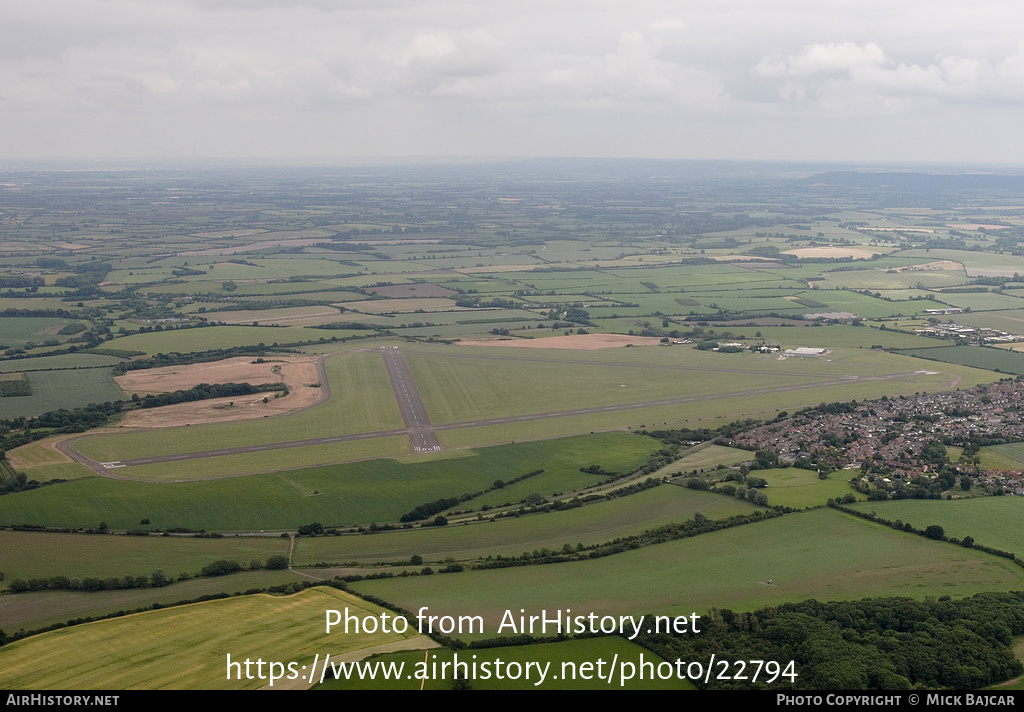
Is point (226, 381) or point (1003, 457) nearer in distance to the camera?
point (1003, 457)

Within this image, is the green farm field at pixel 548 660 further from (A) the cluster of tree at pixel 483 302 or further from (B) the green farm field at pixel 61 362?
(A) the cluster of tree at pixel 483 302

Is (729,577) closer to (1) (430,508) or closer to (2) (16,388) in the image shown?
(1) (430,508)

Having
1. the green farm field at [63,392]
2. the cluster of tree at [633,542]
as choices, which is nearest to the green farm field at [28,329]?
the green farm field at [63,392]

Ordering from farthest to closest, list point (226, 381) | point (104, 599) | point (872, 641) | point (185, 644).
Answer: point (226, 381)
point (104, 599)
point (872, 641)
point (185, 644)

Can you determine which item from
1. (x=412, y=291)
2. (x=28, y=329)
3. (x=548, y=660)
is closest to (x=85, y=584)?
(x=548, y=660)
